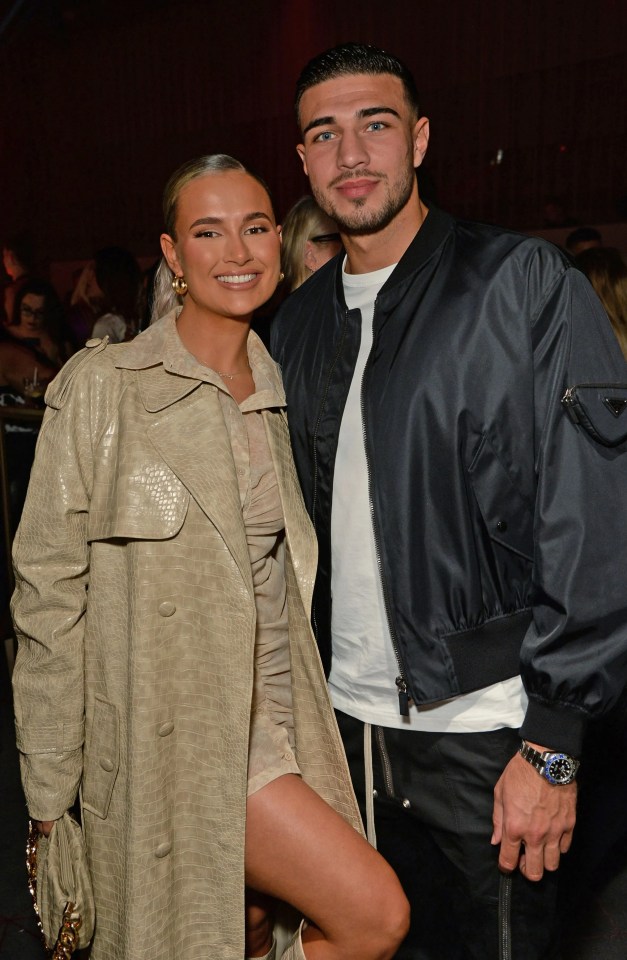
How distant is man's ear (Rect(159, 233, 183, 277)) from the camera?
1.80 meters

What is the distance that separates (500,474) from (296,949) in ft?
3.18

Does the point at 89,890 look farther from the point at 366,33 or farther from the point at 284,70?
the point at 284,70

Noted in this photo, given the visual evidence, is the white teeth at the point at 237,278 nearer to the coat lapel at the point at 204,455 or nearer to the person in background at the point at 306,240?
the coat lapel at the point at 204,455

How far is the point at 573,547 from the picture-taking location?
1453 millimetres

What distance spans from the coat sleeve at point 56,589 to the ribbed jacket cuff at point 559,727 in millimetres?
804

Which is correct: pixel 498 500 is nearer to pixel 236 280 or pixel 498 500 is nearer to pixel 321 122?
pixel 236 280

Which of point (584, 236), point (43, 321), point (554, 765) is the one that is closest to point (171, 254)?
point (554, 765)

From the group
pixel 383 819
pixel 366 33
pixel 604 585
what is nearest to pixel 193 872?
pixel 383 819

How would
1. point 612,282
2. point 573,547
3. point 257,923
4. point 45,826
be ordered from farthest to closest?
point 612,282 < point 257,923 < point 45,826 < point 573,547

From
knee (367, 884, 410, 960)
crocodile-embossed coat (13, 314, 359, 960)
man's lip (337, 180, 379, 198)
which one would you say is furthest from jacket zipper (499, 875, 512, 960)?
man's lip (337, 180, 379, 198)

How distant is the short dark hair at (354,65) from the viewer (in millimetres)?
1741

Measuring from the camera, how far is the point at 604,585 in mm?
1461

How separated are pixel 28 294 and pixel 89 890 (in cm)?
389

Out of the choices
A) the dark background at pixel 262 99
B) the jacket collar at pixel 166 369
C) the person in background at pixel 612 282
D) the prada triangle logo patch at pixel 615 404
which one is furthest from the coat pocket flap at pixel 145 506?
the dark background at pixel 262 99
